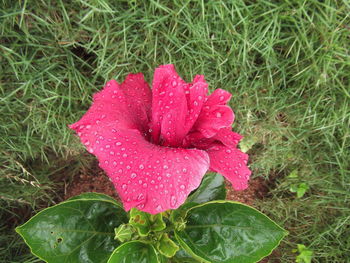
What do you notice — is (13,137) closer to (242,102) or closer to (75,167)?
(75,167)

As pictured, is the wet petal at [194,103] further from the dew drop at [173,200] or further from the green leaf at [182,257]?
the green leaf at [182,257]

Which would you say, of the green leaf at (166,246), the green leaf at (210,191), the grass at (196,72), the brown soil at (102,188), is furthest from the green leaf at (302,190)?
the green leaf at (166,246)

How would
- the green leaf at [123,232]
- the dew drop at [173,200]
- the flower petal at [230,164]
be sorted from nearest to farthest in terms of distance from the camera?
1. the dew drop at [173,200]
2. the flower petal at [230,164]
3. the green leaf at [123,232]

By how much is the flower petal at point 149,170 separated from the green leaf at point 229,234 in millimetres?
310

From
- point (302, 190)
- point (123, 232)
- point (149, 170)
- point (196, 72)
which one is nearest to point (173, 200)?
point (149, 170)

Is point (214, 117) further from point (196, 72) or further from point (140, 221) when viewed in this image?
point (196, 72)

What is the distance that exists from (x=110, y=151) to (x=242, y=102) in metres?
1.27

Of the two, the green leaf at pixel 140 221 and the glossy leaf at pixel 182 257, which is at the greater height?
the green leaf at pixel 140 221

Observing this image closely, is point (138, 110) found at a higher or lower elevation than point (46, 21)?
lower

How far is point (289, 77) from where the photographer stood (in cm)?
188

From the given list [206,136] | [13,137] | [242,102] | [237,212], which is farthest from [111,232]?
[242,102]

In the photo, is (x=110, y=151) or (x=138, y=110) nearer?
(x=110, y=151)

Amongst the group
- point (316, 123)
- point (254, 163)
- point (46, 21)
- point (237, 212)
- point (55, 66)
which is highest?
point (46, 21)

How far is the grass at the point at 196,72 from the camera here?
162cm
